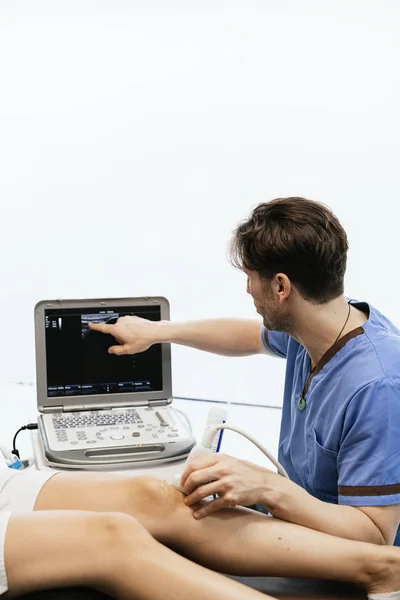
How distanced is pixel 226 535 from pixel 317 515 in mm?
175

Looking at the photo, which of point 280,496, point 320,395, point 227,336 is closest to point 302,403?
point 320,395

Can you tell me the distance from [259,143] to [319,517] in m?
2.04

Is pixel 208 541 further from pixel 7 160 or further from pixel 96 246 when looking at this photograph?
pixel 7 160

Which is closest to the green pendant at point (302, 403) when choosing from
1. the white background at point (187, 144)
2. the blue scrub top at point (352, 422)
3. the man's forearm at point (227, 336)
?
the blue scrub top at point (352, 422)

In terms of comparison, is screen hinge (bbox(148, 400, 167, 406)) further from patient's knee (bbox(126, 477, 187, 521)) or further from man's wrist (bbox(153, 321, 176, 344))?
patient's knee (bbox(126, 477, 187, 521))

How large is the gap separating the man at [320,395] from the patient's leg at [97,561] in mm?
164

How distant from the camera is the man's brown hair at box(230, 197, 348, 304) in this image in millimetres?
1490

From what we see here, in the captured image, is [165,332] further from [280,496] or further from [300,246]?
[280,496]

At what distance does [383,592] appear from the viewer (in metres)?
1.30

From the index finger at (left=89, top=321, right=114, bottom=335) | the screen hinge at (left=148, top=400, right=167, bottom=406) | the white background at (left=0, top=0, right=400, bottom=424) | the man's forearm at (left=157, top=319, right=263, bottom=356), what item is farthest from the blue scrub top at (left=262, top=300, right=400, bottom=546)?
the white background at (left=0, top=0, right=400, bottom=424)

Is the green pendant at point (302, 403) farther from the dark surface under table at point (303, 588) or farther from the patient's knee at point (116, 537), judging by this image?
the patient's knee at point (116, 537)

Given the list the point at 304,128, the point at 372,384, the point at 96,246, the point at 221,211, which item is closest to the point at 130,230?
the point at 96,246

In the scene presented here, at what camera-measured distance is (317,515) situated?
1367 millimetres

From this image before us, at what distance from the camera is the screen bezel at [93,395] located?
1.88 meters
